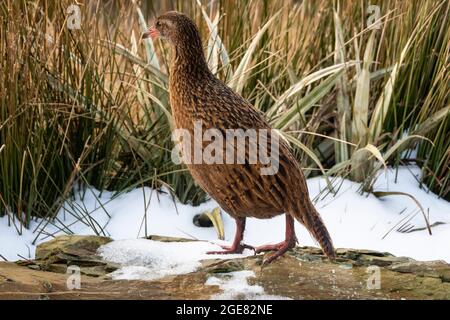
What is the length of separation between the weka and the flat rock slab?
10cm

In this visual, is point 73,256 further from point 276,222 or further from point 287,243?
point 276,222

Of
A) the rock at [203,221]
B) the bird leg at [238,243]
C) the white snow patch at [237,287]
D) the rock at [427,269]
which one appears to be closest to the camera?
the white snow patch at [237,287]

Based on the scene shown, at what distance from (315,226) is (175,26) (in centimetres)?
101

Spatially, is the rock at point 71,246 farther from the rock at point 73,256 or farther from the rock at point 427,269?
the rock at point 427,269

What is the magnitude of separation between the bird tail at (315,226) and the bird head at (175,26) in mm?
868

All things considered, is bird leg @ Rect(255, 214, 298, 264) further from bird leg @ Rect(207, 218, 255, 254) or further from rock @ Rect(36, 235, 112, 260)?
rock @ Rect(36, 235, 112, 260)

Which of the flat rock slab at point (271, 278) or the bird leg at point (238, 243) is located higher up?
the bird leg at point (238, 243)

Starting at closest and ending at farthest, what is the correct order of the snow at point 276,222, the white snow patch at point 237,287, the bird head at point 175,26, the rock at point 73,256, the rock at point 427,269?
the white snow patch at point 237,287 → the rock at point 427,269 → the rock at point 73,256 → the bird head at point 175,26 → the snow at point 276,222

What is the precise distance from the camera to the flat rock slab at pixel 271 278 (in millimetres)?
3043

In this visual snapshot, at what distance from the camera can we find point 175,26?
11.8ft

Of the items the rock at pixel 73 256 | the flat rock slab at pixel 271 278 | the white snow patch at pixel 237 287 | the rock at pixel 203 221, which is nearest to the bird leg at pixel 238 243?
the flat rock slab at pixel 271 278

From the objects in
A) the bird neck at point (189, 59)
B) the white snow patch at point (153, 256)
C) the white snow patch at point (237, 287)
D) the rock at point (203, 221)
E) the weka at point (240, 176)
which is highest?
the bird neck at point (189, 59)

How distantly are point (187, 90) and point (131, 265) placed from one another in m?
0.71
